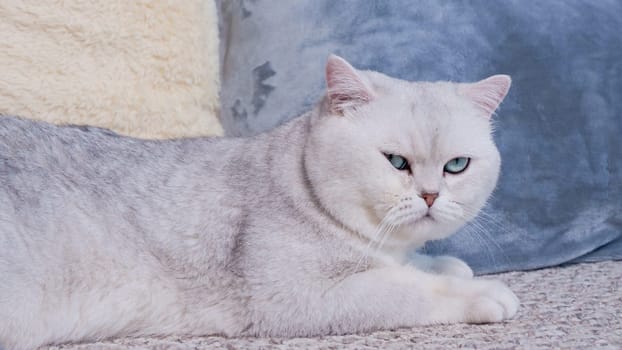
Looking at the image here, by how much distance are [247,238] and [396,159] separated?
35cm

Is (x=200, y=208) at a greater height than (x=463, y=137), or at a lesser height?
lesser

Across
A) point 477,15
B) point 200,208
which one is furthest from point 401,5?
point 200,208

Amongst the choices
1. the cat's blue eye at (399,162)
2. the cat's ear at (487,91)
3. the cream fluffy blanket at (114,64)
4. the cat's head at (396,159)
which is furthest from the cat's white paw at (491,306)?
the cream fluffy blanket at (114,64)

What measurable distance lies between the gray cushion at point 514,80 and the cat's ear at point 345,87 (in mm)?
623

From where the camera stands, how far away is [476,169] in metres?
1.72

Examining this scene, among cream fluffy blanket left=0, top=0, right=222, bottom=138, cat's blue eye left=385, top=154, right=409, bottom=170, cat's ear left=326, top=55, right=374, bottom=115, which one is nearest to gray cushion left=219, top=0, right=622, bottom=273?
cream fluffy blanket left=0, top=0, right=222, bottom=138

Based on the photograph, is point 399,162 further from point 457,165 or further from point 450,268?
point 450,268

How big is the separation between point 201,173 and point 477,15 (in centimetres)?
106

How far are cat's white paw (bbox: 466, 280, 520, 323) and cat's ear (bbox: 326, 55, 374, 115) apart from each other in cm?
47

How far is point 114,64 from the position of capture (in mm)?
2311

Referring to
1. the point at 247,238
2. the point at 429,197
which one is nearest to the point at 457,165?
A: the point at 429,197

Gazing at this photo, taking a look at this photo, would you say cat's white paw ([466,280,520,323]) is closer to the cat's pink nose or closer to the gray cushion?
the cat's pink nose

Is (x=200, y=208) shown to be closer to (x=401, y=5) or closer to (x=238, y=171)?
(x=238, y=171)

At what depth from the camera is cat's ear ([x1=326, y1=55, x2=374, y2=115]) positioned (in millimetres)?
1688
